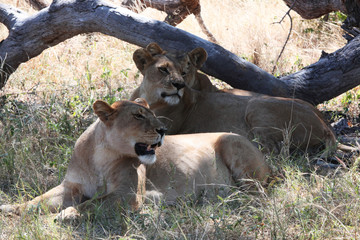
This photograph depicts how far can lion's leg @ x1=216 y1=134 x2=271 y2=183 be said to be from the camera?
4.54 metres

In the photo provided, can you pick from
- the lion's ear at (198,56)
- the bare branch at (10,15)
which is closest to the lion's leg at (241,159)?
the lion's ear at (198,56)

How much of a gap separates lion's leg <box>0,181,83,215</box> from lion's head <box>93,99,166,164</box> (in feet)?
1.42

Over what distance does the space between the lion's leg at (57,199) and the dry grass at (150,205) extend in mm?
91

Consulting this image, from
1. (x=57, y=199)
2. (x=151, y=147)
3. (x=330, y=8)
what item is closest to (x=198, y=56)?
(x=330, y=8)

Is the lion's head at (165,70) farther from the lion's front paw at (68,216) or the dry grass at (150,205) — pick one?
the lion's front paw at (68,216)

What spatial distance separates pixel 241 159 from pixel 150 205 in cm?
100

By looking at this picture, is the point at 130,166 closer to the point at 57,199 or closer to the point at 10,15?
the point at 57,199

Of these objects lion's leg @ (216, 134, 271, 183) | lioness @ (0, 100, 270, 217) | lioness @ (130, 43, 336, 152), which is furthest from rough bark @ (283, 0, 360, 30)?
lioness @ (0, 100, 270, 217)

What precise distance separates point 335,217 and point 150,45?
115 inches

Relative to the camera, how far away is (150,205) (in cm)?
397

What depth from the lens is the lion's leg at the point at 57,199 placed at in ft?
13.1

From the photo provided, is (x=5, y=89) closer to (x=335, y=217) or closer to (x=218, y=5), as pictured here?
(x=335, y=217)

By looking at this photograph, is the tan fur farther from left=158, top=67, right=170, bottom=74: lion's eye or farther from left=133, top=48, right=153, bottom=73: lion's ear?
left=133, top=48, right=153, bottom=73: lion's ear

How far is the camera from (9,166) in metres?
4.80
